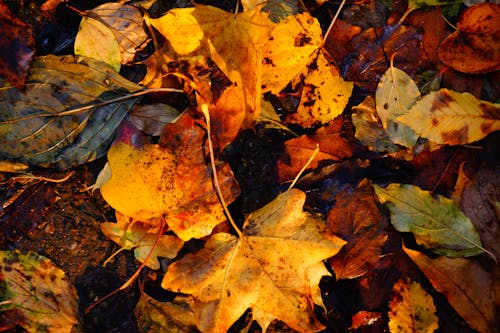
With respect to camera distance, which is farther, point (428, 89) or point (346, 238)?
point (428, 89)

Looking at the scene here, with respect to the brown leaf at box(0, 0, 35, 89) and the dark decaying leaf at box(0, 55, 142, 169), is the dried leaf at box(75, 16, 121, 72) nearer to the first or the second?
the dark decaying leaf at box(0, 55, 142, 169)

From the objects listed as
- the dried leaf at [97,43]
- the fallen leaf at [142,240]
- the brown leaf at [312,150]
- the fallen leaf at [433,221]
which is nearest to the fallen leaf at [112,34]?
the dried leaf at [97,43]

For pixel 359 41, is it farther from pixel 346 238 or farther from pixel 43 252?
pixel 43 252

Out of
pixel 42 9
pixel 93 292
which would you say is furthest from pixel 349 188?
pixel 42 9

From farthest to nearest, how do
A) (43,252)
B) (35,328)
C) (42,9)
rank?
(42,9) → (43,252) → (35,328)

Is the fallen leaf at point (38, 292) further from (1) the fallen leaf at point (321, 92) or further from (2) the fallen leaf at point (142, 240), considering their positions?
(1) the fallen leaf at point (321, 92)

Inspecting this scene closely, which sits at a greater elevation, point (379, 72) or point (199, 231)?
point (379, 72)

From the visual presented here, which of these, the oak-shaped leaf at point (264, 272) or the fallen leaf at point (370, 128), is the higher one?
the fallen leaf at point (370, 128)
